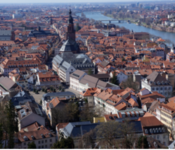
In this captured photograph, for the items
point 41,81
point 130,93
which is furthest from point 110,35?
point 130,93

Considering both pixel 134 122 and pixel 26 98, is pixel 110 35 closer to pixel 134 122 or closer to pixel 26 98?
pixel 26 98

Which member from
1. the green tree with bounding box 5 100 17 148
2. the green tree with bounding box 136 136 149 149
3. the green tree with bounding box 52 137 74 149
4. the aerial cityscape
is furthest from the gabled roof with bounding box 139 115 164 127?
the green tree with bounding box 5 100 17 148

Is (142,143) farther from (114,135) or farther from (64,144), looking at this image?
(64,144)

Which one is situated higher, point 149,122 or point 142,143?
point 142,143

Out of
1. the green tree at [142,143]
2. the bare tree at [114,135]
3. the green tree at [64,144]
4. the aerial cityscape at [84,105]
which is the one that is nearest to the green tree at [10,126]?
the aerial cityscape at [84,105]

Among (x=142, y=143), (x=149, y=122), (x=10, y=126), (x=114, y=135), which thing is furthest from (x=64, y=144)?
(x=149, y=122)

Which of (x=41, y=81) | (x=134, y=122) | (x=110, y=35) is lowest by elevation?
(x=110, y=35)

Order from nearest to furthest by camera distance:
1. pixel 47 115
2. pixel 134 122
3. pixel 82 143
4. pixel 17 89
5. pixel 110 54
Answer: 1. pixel 82 143
2. pixel 134 122
3. pixel 47 115
4. pixel 17 89
5. pixel 110 54

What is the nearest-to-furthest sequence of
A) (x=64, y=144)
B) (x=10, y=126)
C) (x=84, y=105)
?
(x=64, y=144), (x=10, y=126), (x=84, y=105)

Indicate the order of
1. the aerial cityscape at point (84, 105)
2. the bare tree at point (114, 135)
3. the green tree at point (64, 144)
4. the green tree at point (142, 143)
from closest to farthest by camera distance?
the green tree at point (64, 144), the green tree at point (142, 143), the bare tree at point (114, 135), the aerial cityscape at point (84, 105)

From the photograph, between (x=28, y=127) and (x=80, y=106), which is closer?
(x=28, y=127)

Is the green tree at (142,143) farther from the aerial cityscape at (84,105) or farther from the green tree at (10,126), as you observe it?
the green tree at (10,126)
